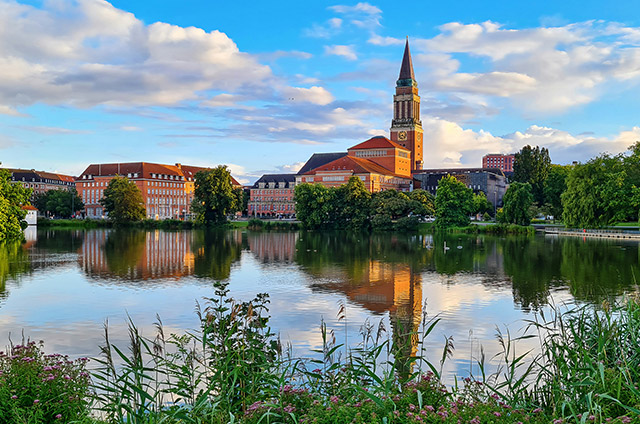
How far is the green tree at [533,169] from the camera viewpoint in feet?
362

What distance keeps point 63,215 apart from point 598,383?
14505cm

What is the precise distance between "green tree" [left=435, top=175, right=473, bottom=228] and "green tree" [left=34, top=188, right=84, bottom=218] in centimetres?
8462

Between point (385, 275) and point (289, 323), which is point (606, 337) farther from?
point (385, 275)

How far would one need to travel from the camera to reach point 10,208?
39.9m

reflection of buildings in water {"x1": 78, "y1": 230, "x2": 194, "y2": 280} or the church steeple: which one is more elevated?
the church steeple

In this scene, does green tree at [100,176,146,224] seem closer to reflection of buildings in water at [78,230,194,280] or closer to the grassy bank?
the grassy bank

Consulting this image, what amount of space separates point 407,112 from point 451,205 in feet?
245

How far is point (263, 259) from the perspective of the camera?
39500mm

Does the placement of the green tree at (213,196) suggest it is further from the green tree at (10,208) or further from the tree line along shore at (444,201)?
the green tree at (10,208)

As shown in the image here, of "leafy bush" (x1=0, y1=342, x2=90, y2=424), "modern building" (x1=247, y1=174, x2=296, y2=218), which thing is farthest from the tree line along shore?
"leafy bush" (x1=0, y1=342, x2=90, y2=424)

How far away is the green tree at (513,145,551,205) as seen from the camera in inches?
4341

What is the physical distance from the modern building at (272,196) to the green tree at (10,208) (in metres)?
115

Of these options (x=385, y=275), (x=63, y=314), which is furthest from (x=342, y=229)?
(x=63, y=314)

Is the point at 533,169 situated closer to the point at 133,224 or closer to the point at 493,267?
the point at 133,224
